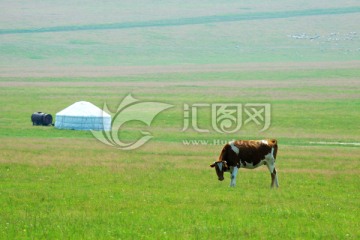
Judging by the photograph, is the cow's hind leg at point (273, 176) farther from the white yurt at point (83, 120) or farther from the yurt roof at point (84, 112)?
the yurt roof at point (84, 112)

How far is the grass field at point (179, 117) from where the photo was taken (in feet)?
48.5

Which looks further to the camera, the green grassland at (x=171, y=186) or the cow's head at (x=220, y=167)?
the cow's head at (x=220, y=167)

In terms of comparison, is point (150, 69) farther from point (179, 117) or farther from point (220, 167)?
point (220, 167)

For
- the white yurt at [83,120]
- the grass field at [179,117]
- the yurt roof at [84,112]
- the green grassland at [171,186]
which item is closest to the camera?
the green grassland at [171,186]

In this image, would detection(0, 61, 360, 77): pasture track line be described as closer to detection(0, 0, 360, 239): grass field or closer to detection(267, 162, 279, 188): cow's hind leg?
detection(0, 0, 360, 239): grass field

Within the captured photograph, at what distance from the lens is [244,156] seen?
20.2 metres

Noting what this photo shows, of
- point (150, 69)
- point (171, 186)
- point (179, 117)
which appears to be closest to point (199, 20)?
point (150, 69)

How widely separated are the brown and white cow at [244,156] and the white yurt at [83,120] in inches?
933

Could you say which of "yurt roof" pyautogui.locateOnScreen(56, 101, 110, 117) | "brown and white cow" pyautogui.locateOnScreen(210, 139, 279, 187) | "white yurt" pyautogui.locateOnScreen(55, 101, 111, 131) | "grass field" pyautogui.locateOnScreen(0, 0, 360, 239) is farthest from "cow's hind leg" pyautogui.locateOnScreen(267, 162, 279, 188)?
"yurt roof" pyautogui.locateOnScreen(56, 101, 110, 117)

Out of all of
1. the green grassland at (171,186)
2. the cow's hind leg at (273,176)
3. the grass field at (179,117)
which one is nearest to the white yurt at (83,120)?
the green grassland at (171,186)

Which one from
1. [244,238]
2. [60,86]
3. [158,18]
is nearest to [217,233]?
[244,238]

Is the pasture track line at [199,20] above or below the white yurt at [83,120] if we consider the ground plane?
above

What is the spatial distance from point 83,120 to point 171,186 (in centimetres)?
2511

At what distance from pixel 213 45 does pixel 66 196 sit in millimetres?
118303
